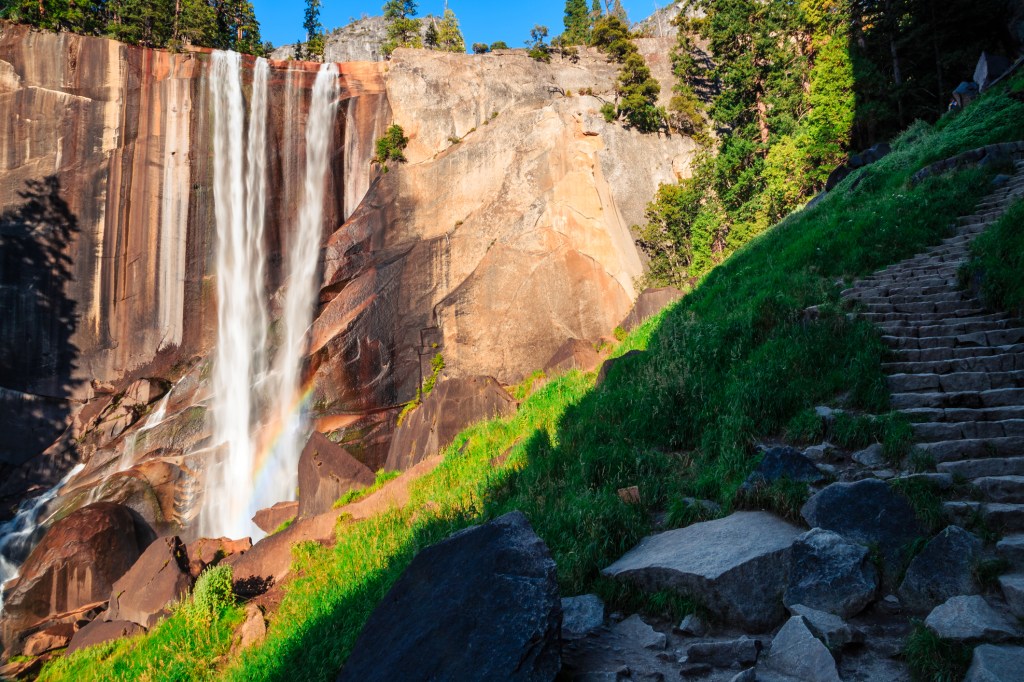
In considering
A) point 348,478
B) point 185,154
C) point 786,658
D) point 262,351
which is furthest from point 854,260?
point 185,154

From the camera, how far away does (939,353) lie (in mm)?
6371

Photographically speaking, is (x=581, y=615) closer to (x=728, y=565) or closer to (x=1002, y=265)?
(x=728, y=565)

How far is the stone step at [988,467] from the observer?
4223 millimetres

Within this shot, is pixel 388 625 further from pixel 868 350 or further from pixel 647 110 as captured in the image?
pixel 647 110

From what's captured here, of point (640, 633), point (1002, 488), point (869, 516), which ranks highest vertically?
point (1002, 488)

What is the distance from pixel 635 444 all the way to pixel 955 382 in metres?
3.18

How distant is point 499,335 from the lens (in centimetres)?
2253

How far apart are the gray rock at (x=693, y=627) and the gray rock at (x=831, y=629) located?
539 millimetres

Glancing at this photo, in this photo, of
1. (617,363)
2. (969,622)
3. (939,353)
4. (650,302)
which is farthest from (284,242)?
(969,622)

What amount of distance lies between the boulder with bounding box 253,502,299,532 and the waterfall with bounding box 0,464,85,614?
29.8 feet

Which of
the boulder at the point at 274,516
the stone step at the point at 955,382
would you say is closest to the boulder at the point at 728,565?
the stone step at the point at 955,382

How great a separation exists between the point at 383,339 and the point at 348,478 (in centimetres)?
856

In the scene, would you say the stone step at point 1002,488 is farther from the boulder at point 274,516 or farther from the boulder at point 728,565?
the boulder at point 274,516

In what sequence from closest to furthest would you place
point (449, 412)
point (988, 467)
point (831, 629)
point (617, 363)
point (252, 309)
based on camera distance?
point (831, 629) < point (988, 467) < point (617, 363) < point (449, 412) < point (252, 309)
